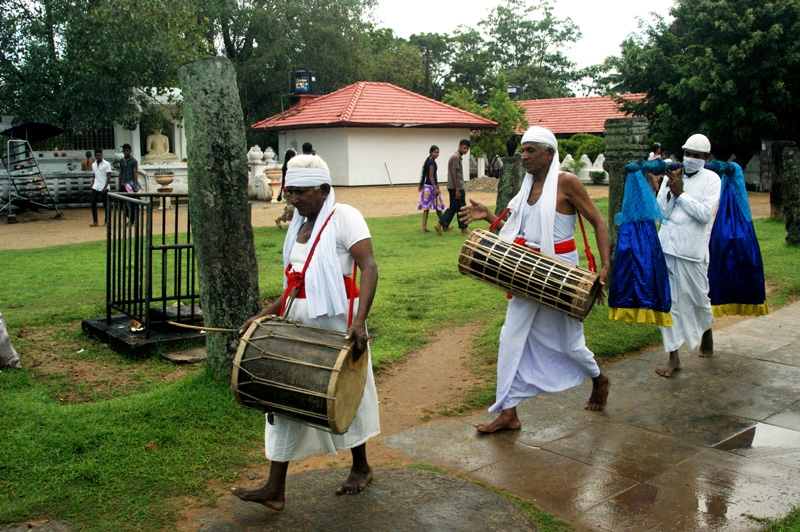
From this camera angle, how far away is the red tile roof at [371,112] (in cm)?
2902

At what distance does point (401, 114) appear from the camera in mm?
30344

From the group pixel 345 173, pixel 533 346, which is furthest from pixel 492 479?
pixel 345 173

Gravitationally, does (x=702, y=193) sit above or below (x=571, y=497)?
above

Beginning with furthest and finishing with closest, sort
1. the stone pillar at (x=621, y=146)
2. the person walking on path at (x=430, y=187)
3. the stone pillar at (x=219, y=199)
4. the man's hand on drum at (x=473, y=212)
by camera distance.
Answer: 1. the person walking on path at (x=430, y=187)
2. the stone pillar at (x=621, y=146)
3. the stone pillar at (x=219, y=199)
4. the man's hand on drum at (x=473, y=212)

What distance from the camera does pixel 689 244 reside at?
6.02 meters

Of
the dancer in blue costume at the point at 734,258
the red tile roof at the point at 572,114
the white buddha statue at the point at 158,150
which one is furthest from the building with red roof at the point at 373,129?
the dancer in blue costume at the point at 734,258

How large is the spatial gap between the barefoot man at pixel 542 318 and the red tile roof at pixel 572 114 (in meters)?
31.8

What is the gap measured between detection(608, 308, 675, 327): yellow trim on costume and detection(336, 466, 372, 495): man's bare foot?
2510 mm

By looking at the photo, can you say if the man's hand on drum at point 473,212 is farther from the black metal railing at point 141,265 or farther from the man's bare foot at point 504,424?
the black metal railing at point 141,265

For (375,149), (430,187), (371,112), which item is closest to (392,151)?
(375,149)

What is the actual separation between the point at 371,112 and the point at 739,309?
79.9ft

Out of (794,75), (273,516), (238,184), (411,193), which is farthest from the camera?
(411,193)

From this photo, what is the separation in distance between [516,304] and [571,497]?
1.32 metres

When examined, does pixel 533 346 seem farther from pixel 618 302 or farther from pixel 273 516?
pixel 273 516
